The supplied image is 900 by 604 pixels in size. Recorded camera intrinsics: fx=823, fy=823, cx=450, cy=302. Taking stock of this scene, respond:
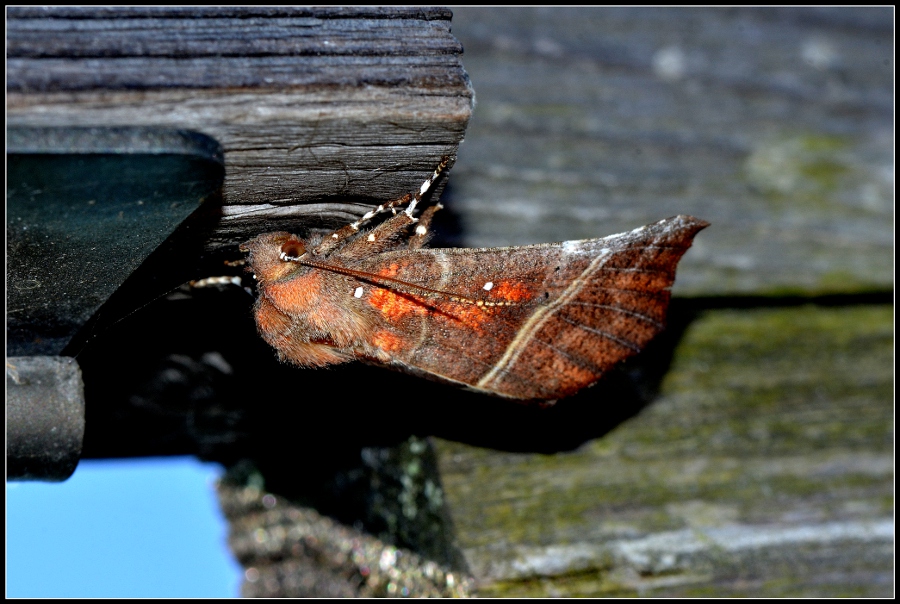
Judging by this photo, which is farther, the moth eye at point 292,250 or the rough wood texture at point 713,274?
the rough wood texture at point 713,274

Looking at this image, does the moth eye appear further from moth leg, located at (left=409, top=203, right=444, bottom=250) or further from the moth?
moth leg, located at (left=409, top=203, right=444, bottom=250)

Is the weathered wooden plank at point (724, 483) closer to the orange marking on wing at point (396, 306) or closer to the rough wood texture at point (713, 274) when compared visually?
the rough wood texture at point (713, 274)

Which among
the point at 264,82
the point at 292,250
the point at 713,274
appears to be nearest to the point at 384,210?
the point at 292,250

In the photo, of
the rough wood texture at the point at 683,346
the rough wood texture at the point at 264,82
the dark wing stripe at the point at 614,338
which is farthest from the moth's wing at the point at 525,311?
the rough wood texture at the point at 264,82

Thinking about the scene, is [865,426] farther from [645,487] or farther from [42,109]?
[42,109]

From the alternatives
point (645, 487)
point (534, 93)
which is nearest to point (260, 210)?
point (534, 93)

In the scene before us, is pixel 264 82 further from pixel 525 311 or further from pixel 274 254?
pixel 525 311
